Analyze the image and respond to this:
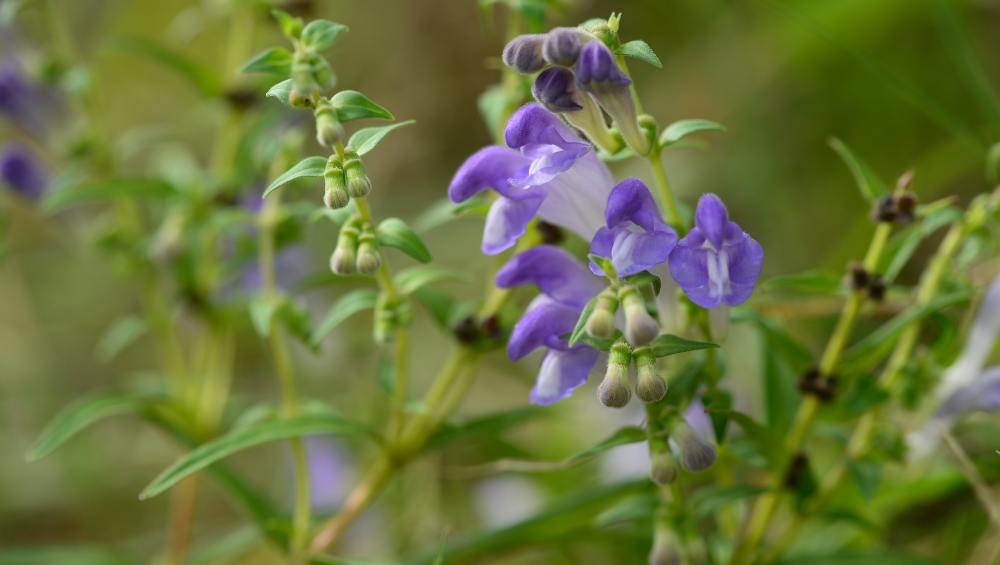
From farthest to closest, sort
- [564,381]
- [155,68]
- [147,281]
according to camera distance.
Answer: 1. [155,68]
2. [147,281]
3. [564,381]

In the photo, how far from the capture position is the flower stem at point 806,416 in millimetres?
1723

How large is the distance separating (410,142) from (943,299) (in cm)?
366

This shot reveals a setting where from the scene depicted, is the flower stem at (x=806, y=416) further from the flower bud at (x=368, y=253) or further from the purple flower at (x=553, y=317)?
the flower bud at (x=368, y=253)

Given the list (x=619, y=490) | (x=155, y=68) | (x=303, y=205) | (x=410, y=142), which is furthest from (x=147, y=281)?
(x=155, y=68)

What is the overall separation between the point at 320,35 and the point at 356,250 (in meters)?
0.33

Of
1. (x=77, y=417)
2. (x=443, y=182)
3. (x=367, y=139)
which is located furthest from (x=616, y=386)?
→ (x=443, y=182)

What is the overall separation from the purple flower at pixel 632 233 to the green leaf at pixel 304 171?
0.40m

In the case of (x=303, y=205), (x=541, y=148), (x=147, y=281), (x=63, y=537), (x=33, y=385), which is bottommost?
(x=63, y=537)

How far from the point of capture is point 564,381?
4.87ft

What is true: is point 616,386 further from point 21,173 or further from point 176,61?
point 21,173

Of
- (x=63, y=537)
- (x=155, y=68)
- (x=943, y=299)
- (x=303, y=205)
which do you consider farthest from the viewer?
(x=155, y=68)

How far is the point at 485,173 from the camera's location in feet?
4.96

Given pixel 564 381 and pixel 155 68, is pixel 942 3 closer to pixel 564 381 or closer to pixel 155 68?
pixel 564 381

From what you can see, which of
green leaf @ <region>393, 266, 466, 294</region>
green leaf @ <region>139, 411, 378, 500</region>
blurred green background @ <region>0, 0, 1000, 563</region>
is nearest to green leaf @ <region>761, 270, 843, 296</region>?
green leaf @ <region>393, 266, 466, 294</region>
